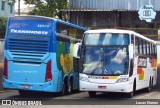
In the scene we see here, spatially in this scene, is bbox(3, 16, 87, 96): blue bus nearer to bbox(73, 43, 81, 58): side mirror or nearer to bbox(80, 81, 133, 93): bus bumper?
bbox(73, 43, 81, 58): side mirror

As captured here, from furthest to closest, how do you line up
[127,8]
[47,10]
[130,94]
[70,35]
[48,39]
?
1. [47,10]
2. [127,8]
3. [70,35]
4. [130,94]
5. [48,39]

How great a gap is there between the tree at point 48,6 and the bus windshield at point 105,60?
75.9 ft

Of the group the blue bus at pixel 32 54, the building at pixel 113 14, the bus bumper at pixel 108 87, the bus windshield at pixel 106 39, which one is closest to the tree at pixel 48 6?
the building at pixel 113 14

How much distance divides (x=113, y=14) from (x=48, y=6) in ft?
28.6

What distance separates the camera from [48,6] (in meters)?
41.8

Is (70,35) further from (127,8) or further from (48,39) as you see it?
(127,8)

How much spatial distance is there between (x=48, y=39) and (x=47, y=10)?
2403cm

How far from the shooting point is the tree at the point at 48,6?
1623 inches

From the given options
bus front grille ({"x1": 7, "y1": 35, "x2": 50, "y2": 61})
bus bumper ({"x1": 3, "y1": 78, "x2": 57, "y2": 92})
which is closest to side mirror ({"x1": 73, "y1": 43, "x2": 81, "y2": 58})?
bus front grille ({"x1": 7, "y1": 35, "x2": 50, "y2": 61})

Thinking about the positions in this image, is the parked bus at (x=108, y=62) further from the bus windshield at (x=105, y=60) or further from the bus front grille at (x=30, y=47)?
the bus front grille at (x=30, y=47)

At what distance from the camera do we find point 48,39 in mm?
17641

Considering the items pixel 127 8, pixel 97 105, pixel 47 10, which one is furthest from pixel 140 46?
pixel 47 10

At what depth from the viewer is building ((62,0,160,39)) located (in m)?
34.6

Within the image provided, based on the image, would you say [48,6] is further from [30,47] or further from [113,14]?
[30,47]
